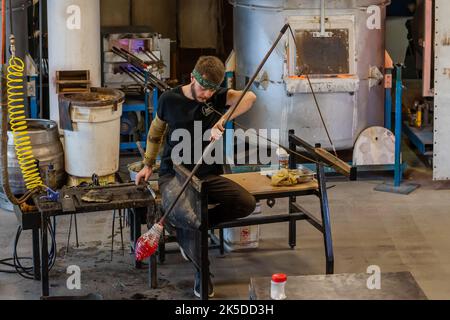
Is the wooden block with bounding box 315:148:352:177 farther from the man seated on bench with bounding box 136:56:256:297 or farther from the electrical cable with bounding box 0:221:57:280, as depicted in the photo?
the electrical cable with bounding box 0:221:57:280

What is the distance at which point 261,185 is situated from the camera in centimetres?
691

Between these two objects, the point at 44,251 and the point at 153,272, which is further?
the point at 153,272

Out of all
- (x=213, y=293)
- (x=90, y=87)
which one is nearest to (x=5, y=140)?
(x=213, y=293)

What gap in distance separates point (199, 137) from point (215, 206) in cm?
50

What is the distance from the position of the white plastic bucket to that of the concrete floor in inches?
2.6

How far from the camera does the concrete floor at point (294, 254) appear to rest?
22.3ft

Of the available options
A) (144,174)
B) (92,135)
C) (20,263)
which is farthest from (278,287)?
(92,135)

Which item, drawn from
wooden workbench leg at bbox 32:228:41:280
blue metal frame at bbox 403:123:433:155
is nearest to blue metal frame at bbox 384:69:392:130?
blue metal frame at bbox 403:123:433:155

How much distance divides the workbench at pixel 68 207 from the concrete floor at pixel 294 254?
0.37m

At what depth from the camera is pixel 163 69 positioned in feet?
33.6

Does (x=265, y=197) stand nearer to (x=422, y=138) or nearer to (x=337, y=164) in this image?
(x=337, y=164)

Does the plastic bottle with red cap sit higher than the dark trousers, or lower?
lower

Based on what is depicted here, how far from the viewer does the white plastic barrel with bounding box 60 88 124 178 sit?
861cm

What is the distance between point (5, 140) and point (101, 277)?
1340mm
